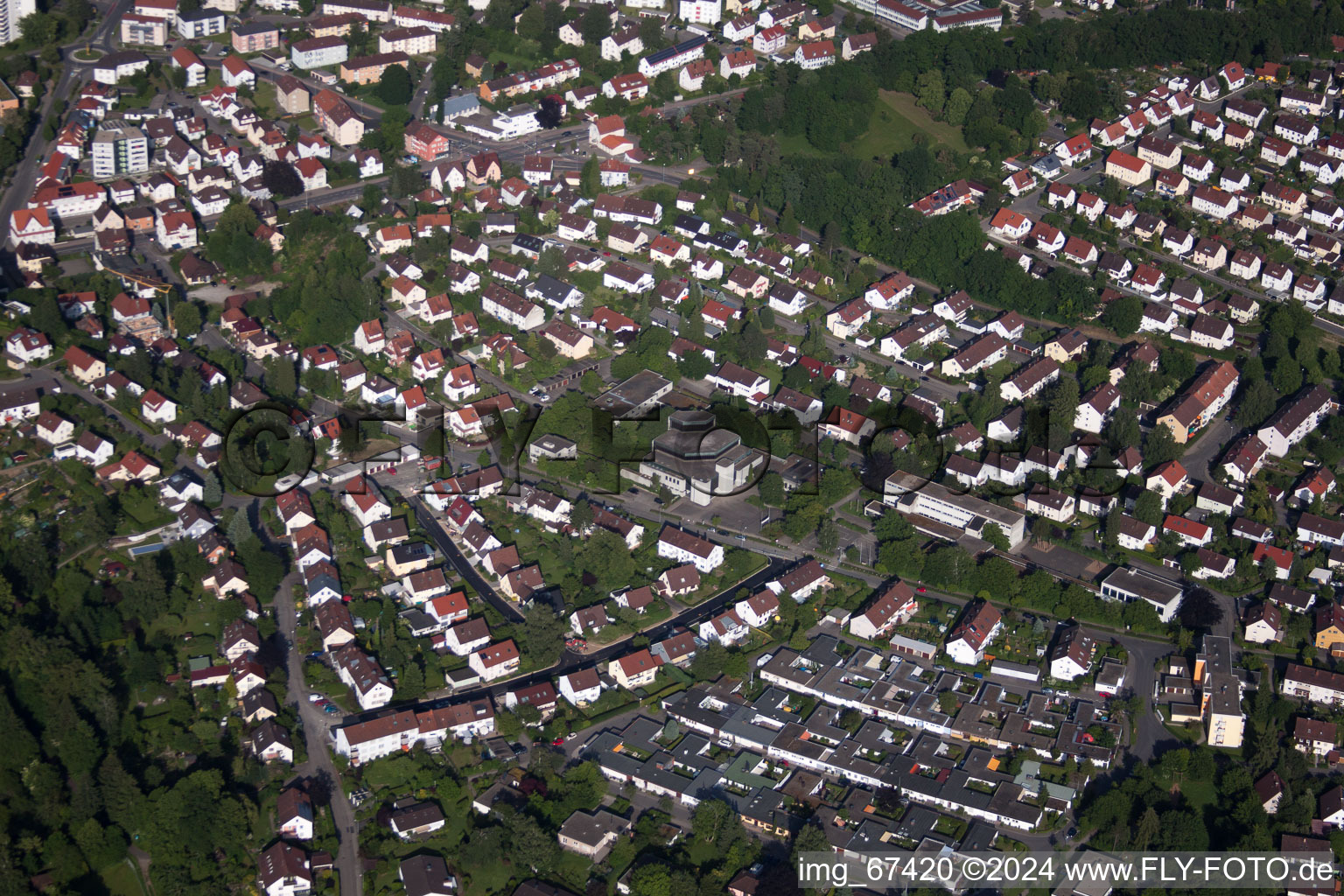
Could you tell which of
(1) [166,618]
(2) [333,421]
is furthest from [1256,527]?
(1) [166,618]

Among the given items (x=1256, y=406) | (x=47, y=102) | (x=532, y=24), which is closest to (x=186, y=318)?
(x=47, y=102)

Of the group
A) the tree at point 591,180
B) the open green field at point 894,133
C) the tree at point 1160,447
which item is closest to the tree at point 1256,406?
the tree at point 1160,447

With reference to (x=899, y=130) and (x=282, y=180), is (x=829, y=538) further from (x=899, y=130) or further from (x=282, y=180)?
(x=282, y=180)

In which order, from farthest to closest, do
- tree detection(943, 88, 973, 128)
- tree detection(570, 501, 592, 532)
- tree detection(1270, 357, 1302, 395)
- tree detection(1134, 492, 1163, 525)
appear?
tree detection(943, 88, 973, 128), tree detection(1270, 357, 1302, 395), tree detection(1134, 492, 1163, 525), tree detection(570, 501, 592, 532)

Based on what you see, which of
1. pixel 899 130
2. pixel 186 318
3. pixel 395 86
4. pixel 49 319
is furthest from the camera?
pixel 899 130

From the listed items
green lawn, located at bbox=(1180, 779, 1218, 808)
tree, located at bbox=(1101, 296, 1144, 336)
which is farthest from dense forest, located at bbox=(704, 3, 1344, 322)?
green lawn, located at bbox=(1180, 779, 1218, 808)

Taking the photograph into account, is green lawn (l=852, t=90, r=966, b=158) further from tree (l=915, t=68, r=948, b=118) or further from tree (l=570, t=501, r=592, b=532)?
tree (l=570, t=501, r=592, b=532)
